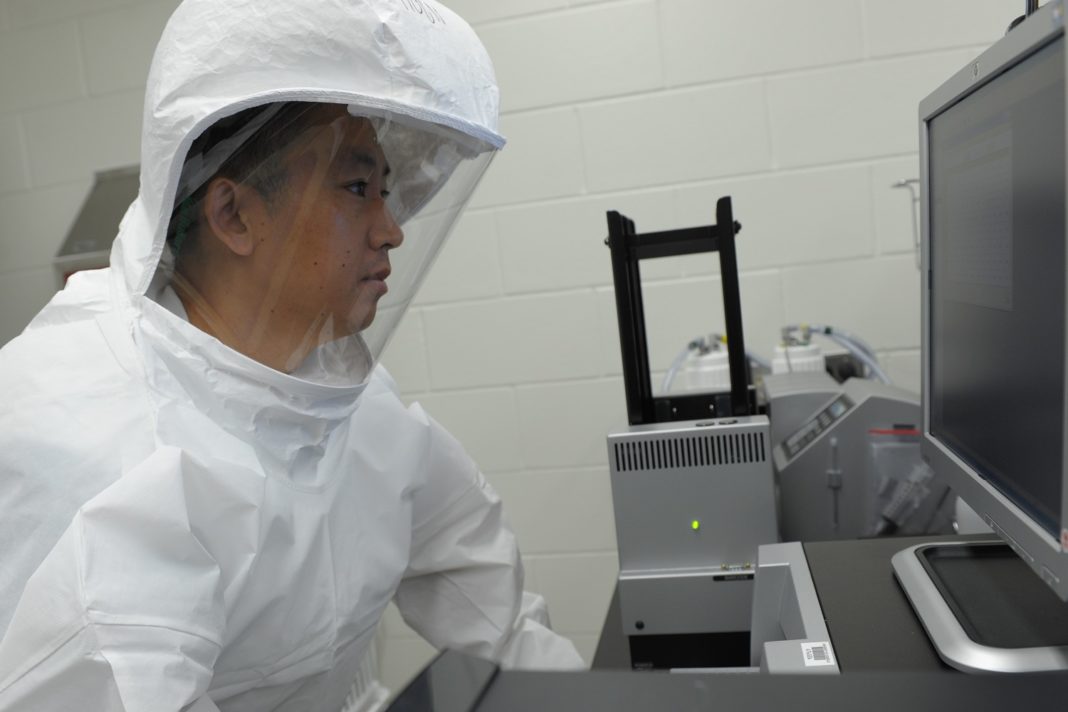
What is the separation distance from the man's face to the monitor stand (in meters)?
0.61

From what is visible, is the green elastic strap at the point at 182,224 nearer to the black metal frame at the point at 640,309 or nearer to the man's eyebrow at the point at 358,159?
the man's eyebrow at the point at 358,159

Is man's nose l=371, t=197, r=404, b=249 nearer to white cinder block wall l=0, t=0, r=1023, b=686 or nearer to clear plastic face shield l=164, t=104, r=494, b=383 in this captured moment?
clear plastic face shield l=164, t=104, r=494, b=383

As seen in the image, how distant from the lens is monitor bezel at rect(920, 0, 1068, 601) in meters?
0.52

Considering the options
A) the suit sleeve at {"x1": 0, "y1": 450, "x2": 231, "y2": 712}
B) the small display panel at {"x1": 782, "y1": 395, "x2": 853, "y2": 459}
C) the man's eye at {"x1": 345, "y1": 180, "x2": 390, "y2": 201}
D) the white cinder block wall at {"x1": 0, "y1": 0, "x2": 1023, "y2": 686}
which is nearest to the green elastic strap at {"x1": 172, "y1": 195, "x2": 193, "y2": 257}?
the man's eye at {"x1": 345, "y1": 180, "x2": 390, "y2": 201}

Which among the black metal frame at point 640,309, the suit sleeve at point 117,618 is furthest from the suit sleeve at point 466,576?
the suit sleeve at point 117,618

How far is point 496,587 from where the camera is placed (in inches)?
48.8

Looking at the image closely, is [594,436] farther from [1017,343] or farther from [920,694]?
[920,694]

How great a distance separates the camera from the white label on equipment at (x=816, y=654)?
1.98 feet

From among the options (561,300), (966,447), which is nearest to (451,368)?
(561,300)

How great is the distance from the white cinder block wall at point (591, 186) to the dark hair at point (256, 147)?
141 cm

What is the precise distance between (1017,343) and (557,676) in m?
0.42

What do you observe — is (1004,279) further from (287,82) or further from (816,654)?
(287,82)

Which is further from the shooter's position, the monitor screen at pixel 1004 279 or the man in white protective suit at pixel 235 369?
the man in white protective suit at pixel 235 369

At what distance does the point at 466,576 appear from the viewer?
1.25 metres
